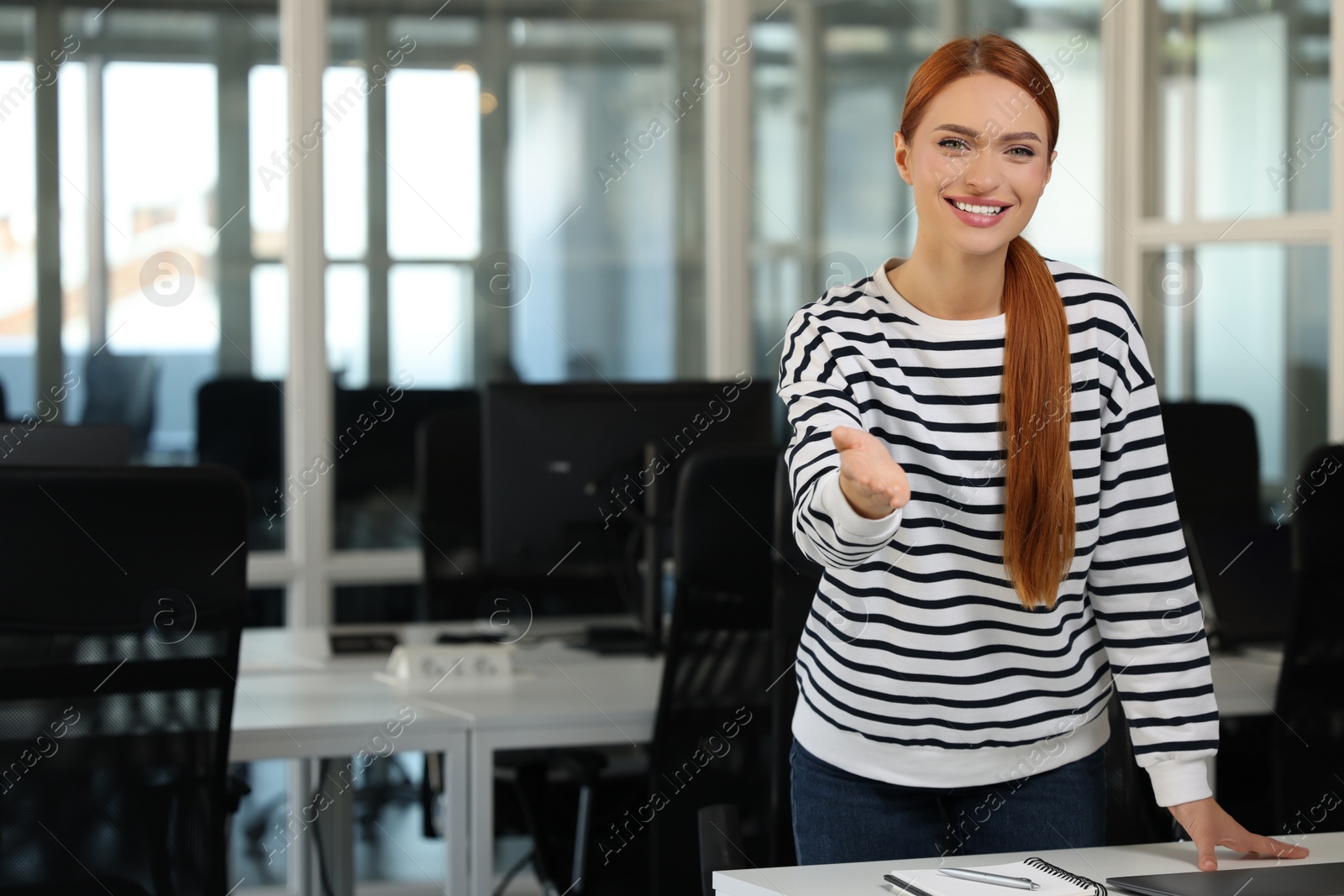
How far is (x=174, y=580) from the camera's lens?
1972 mm

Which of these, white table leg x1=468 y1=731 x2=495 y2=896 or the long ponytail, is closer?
the long ponytail

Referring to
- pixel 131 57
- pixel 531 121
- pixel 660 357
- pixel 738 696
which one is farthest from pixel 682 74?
pixel 738 696

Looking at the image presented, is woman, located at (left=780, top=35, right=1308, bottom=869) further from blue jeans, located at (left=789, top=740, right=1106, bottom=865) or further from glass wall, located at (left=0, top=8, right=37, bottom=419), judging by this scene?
glass wall, located at (left=0, top=8, right=37, bottom=419)

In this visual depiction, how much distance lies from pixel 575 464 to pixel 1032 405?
5.10ft

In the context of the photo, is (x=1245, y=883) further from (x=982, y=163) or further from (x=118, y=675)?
(x=118, y=675)

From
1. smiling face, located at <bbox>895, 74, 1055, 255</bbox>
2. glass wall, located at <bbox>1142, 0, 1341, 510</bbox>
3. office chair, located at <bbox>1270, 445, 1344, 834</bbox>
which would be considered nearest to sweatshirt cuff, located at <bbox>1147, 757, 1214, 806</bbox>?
smiling face, located at <bbox>895, 74, 1055, 255</bbox>

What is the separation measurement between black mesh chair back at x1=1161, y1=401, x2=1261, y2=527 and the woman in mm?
2023

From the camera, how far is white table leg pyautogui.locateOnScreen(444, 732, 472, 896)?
2402 millimetres

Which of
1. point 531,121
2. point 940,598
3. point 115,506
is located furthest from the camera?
point 531,121

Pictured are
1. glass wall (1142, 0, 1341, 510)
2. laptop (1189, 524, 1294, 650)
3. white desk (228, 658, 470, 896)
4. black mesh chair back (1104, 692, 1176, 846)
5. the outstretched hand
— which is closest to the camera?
the outstretched hand

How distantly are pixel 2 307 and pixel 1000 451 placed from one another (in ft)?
10.9

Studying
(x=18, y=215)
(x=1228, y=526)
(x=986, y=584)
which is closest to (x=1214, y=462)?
(x=1228, y=526)

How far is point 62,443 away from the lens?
2.52 meters

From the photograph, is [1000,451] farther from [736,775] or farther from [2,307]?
[2,307]
